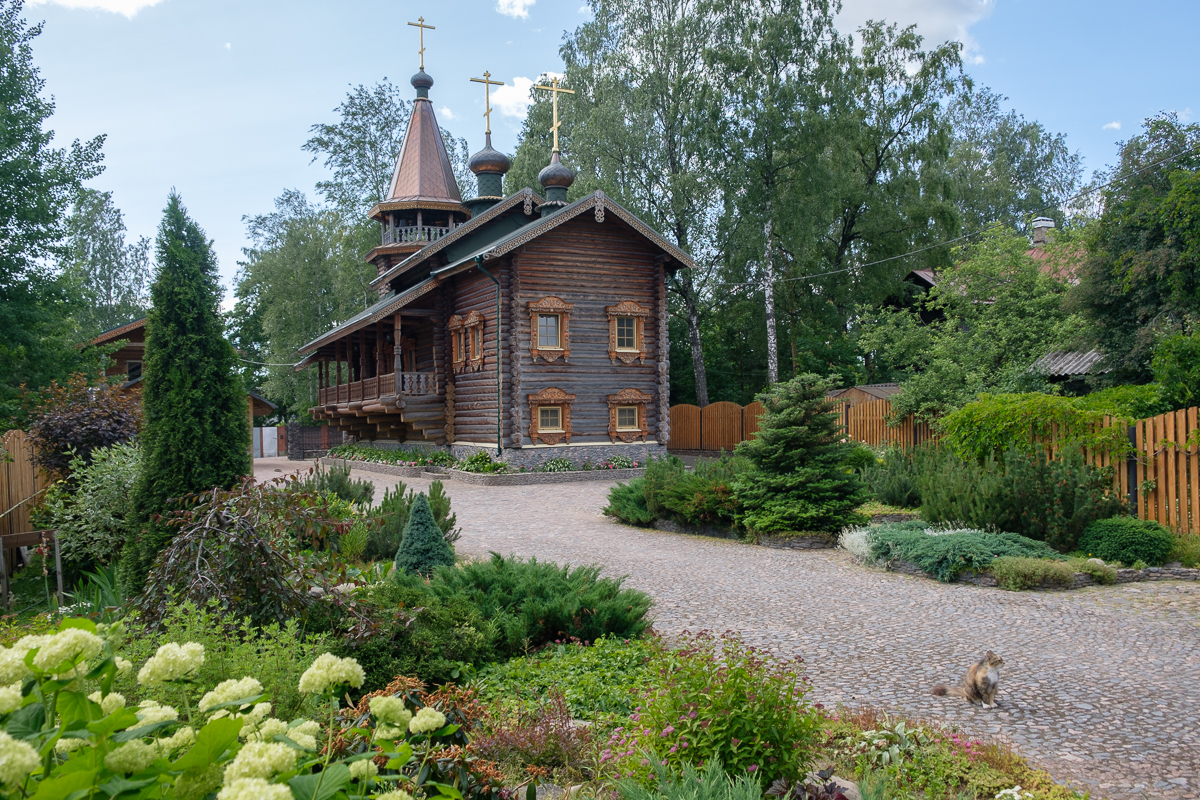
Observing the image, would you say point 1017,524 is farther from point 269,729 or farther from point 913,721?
point 269,729

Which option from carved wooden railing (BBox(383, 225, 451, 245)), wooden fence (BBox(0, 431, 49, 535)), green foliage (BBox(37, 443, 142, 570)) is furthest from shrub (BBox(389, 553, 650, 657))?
carved wooden railing (BBox(383, 225, 451, 245))

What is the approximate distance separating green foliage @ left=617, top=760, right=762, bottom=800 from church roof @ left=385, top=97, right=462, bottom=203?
3071 centimetres

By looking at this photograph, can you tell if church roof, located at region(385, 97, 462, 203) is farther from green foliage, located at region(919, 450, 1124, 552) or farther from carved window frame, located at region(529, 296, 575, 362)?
green foliage, located at region(919, 450, 1124, 552)

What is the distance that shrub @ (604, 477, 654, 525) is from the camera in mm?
13500

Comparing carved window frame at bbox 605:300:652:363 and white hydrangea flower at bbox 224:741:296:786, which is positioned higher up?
carved window frame at bbox 605:300:652:363

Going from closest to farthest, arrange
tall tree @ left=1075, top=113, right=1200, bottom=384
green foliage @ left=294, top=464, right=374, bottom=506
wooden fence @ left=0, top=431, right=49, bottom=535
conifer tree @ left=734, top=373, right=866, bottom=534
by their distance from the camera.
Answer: wooden fence @ left=0, top=431, right=49, bottom=535, conifer tree @ left=734, top=373, right=866, bottom=534, green foliage @ left=294, top=464, right=374, bottom=506, tall tree @ left=1075, top=113, right=1200, bottom=384

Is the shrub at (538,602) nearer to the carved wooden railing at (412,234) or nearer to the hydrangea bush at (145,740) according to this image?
the hydrangea bush at (145,740)

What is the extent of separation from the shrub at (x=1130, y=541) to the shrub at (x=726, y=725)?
7463 mm

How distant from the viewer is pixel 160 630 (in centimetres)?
535

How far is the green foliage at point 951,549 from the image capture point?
910 cm

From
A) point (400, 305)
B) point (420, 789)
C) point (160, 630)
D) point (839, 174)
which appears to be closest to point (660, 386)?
point (400, 305)

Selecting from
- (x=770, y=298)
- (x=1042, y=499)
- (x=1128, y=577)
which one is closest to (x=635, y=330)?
(x=770, y=298)

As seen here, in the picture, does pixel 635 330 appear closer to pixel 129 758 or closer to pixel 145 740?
pixel 145 740

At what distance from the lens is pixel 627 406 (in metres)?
24.6
